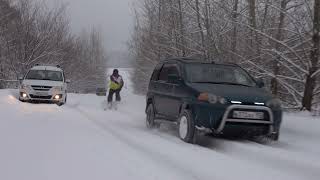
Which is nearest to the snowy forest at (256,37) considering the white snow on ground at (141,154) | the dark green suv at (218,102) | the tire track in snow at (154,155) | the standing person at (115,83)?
the white snow on ground at (141,154)

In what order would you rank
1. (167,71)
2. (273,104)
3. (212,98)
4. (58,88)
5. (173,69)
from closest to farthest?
(212,98)
(273,104)
(173,69)
(167,71)
(58,88)

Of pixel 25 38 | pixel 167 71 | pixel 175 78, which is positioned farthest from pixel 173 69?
pixel 25 38

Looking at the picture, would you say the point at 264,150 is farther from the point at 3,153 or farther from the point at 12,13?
the point at 12,13

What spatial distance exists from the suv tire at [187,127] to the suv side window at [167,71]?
50.3 inches

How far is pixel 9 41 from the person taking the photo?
144ft

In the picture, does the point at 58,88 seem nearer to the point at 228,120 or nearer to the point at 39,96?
the point at 39,96

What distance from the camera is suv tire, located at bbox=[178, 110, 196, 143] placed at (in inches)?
383

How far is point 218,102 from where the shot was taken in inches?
374

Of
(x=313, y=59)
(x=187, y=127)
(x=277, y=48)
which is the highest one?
(x=277, y=48)

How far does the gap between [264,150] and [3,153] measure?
402 centimetres

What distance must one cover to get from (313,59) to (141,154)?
6.17m

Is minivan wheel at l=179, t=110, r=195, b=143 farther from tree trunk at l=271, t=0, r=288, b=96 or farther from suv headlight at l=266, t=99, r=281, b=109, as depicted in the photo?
tree trunk at l=271, t=0, r=288, b=96

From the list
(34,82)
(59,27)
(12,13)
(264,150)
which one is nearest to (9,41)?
(12,13)

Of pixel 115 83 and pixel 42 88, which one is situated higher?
pixel 115 83
